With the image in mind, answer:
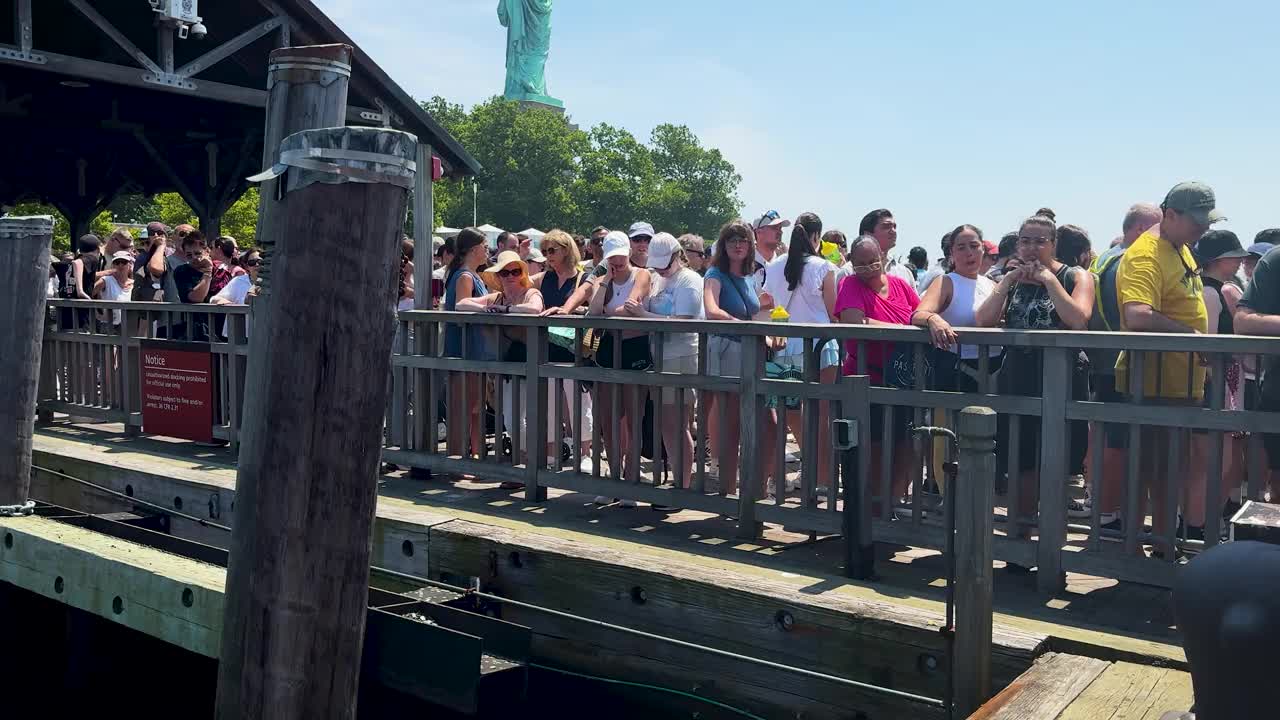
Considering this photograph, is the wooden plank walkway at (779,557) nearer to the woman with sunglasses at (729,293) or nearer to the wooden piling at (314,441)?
the woman with sunglasses at (729,293)

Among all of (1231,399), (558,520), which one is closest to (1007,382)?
(1231,399)

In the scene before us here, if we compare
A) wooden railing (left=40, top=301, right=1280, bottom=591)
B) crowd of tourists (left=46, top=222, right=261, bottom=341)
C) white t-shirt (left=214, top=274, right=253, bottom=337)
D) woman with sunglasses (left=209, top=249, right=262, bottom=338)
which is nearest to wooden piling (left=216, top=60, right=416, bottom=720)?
wooden railing (left=40, top=301, right=1280, bottom=591)

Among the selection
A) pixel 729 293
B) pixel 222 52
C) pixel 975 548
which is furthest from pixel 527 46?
pixel 975 548

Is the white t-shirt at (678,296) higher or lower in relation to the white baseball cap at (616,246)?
lower

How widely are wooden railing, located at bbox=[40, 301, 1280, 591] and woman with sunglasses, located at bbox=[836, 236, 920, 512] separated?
0.07 meters

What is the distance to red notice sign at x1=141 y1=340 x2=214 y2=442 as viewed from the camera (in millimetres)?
9117

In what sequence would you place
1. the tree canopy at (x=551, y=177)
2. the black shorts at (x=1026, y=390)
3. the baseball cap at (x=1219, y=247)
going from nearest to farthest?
1. the black shorts at (x=1026, y=390)
2. the baseball cap at (x=1219, y=247)
3. the tree canopy at (x=551, y=177)

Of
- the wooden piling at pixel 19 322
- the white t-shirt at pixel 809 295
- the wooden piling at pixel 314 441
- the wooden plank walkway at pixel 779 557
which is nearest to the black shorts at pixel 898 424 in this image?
the wooden plank walkway at pixel 779 557

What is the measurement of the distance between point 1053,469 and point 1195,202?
147 centimetres

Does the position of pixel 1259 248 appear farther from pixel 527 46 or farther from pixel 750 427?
pixel 527 46

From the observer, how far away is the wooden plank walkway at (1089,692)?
11.8 ft

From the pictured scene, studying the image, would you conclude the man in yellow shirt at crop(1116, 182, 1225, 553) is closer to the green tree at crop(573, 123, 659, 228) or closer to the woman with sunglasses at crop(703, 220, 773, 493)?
the woman with sunglasses at crop(703, 220, 773, 493)

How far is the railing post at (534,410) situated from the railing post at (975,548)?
337 centimetres

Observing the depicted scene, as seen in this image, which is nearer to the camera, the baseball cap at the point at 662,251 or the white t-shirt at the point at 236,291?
the baseball cap at the point at 662,251
